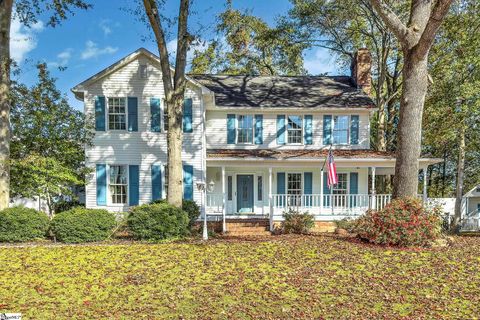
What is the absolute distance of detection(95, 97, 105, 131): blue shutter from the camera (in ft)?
47.9

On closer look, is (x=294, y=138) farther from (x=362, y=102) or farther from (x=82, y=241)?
(x=82, y=241)

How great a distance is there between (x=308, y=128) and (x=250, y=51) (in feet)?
39.0

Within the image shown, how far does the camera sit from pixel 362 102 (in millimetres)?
16719

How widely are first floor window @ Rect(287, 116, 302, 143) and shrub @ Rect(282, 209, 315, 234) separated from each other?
4.73 m

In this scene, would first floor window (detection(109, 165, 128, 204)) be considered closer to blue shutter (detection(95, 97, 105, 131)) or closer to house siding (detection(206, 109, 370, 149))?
blue shutter (detection(95, 97, 105, 131))

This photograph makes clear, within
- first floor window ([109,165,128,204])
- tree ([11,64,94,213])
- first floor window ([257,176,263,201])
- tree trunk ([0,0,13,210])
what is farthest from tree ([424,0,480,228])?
Result: tree trunk ([0,0,13,210])

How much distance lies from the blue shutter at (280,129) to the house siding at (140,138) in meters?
4.06

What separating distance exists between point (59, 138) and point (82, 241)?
4.53 m

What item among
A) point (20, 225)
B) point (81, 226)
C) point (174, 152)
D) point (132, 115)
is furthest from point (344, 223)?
point (20, 225)

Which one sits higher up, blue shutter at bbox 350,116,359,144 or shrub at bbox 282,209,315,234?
blue shutter at bbox 350,116,359,144

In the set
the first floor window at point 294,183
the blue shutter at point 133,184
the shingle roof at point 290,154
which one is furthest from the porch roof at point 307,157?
the blue shutter at point 133,184

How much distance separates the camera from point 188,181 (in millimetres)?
14812

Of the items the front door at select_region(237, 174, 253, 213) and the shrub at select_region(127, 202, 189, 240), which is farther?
the front door at select_region(237, 174, 253, 213)

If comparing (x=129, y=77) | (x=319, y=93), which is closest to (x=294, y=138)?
(x=319, y=93)
